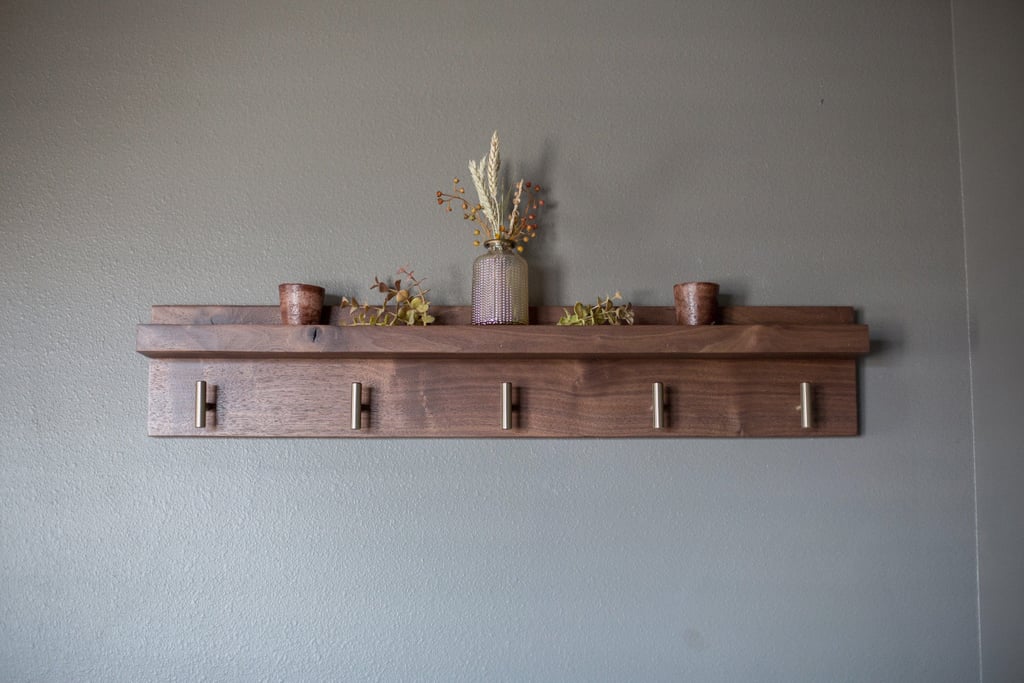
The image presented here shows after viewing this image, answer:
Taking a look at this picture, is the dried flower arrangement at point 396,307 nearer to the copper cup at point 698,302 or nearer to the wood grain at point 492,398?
the wood grain at point 492,398

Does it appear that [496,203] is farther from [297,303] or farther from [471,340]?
[297,303]

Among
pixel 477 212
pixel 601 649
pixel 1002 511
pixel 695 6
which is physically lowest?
pixel 601 649

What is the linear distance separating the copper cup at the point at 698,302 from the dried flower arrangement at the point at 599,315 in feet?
0.34

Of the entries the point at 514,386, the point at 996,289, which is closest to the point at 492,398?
the point at 514,386

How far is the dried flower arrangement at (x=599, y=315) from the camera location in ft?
4.75

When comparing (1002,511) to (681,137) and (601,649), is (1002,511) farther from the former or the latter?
(681,137)

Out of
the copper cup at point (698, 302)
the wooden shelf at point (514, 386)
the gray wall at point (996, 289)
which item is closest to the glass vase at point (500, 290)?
the wooden shelf at point (514, 386)

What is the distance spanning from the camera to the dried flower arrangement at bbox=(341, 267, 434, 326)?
4.71 feet

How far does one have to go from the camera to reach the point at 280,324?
1.46 meters

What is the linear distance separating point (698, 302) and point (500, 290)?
37 centimetres

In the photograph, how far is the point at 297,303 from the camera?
141cm

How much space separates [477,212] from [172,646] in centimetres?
102

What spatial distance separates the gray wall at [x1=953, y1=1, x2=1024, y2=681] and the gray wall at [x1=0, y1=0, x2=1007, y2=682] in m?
0.02

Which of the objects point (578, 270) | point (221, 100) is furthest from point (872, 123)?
point (221, 100)
